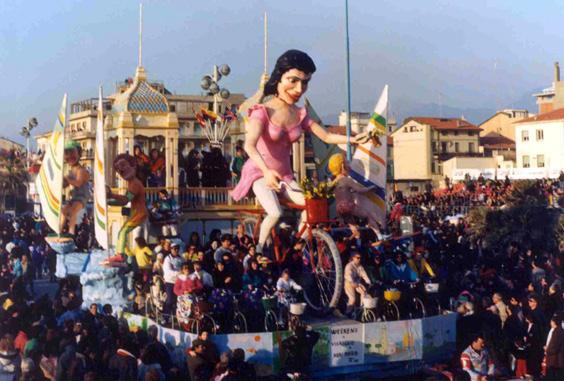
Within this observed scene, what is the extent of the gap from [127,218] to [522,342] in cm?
608

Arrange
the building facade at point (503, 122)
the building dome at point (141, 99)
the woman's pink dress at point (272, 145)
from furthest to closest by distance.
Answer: the building facade at point (503, 122), the building dome at point (141, 99), the woman's pink dress at point (272, 145)

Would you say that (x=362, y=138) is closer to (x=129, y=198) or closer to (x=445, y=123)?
(x=129, y=198)

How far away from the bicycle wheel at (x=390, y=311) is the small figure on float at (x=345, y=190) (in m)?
1.93

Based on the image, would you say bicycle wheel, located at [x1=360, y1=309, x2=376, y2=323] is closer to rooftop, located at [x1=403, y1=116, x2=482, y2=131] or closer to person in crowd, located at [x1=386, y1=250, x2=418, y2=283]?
person in crowd, located at [x1=386, y1=250, x2=418, y2=283]

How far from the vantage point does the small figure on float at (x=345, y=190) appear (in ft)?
43.3

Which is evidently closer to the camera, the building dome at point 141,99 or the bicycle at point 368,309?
the bicycle at point 368,309

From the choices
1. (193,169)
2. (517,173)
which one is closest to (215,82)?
(193,169)

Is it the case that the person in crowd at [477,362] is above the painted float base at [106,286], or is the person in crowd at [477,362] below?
below

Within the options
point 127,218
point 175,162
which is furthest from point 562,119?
point 127,218

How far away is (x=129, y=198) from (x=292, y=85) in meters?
3.12

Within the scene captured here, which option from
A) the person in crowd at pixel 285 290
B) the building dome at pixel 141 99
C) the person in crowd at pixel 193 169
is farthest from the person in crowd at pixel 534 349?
the building dome at pixel 141 99

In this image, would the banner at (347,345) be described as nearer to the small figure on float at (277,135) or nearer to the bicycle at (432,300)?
the bicycle at (432,300)

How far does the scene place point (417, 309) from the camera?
1206 cm

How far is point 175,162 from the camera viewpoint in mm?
17500
